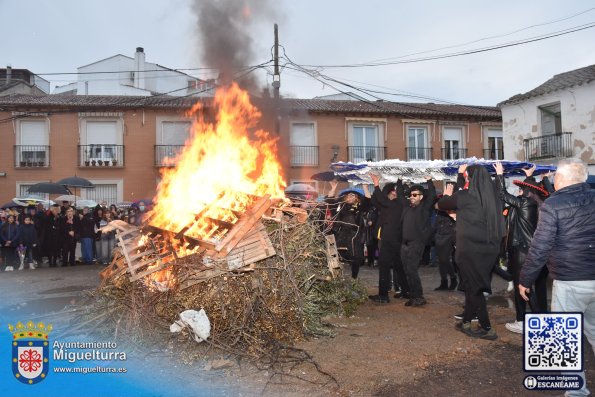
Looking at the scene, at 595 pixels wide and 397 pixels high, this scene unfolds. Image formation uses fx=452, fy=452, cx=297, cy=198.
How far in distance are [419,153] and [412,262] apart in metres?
21.6

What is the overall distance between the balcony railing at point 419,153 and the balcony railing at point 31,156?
2023cm

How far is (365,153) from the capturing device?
26.5 meters

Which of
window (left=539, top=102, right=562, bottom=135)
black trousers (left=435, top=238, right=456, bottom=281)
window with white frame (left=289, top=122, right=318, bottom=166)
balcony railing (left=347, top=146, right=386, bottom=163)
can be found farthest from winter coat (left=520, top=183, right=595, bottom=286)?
balcony railing (left=347, top=146, right=386, bottom=163)

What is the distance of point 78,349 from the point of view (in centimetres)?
484

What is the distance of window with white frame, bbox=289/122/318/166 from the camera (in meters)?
25.8

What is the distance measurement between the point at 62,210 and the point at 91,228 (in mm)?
1850

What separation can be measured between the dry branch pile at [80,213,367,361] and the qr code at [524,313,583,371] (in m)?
2.42

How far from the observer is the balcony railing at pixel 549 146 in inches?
758

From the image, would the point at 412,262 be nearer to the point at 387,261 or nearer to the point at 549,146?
the point at 387,261

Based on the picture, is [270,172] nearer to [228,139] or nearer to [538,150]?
[228,139]

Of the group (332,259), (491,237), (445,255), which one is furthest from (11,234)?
(491,237)

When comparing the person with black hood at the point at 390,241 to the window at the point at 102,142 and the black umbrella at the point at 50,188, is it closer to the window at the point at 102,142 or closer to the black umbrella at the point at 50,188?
the black umbrella at the point at 50,188

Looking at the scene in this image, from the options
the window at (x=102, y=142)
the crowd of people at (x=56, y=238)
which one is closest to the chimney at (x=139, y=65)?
the window at (x=102, y=142)

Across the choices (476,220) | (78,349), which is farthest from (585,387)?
(78,349)
